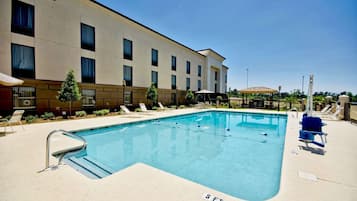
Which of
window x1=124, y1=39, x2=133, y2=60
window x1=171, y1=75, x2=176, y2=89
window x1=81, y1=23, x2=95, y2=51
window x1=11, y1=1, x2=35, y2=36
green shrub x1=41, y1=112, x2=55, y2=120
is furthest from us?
window x1=171, y1=75, x2=176, y2=89

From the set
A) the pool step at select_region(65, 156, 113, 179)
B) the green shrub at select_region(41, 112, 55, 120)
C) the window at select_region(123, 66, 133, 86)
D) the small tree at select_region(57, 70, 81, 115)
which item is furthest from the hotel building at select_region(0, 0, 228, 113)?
the pool step at select_region(65, 156, 113, 179)

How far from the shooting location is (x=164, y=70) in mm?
21578

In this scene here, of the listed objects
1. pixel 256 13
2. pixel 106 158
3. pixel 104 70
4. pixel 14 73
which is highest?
pixel 256 13

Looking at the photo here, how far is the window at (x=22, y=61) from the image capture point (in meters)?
9.72

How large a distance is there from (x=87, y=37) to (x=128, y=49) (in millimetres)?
4162

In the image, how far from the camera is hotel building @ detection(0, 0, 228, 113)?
32.0 feet

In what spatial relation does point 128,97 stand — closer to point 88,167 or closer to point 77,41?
point 77,41

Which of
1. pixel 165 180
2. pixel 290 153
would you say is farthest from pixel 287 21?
pixel 165 180

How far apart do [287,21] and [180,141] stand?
44.6ft

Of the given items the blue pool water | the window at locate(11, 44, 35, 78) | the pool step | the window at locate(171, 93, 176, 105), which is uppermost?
the window at locate(11, 44, 35, 78)

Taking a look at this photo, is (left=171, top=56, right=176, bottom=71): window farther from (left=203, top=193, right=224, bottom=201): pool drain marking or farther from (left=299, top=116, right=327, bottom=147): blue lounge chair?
(left=203, top=193, right=224, bottom=201): pool drain marking

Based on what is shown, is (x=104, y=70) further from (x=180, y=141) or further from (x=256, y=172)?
(x=256, y=172)

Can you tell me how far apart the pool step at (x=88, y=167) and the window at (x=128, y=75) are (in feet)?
40.4

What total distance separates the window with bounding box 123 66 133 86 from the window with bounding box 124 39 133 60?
107 centimetres
